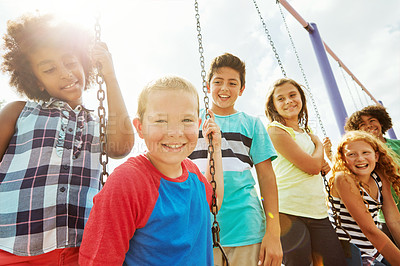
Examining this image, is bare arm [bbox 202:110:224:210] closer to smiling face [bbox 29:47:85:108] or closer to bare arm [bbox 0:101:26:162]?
smiling face [bbox 29:47:85:108]

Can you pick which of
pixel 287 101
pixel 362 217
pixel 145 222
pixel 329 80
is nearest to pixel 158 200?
pixel 145 222

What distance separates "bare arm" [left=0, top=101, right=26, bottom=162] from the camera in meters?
1.20

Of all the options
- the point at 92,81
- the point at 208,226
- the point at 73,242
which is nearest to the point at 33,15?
the point at 92,81

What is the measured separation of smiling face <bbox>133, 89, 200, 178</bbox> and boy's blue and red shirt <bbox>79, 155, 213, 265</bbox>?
0.06 metres

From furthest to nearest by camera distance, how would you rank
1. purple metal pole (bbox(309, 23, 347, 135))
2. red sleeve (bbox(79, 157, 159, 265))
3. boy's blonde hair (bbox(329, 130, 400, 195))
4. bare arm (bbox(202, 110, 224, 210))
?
purple metal pole (bbox(309, 23, 347, 135)) → boy's blonde hair (bbox(329, 130, 400, 195)) → bare arm (bbox(202, 110, 224, 210)) → red sleeve (bbox(79, 157, 159, 265))

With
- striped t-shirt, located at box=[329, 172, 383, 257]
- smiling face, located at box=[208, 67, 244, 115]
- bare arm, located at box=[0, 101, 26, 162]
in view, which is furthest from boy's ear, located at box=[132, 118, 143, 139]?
striped t-shirt, located at box=[329, 172, 383, 257]

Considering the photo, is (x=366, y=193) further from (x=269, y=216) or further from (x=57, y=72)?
(x=57, y=72)

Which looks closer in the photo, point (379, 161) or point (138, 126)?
point (138, 126)

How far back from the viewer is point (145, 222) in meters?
0.89

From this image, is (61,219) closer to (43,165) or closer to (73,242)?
(73,242)

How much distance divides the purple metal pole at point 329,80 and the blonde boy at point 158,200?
5.23 meters

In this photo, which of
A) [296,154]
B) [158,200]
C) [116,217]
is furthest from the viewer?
[296,154]

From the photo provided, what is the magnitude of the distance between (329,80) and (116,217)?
612cm

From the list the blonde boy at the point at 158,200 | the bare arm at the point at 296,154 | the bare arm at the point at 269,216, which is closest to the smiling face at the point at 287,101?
the bare arm at the point at 296,154
